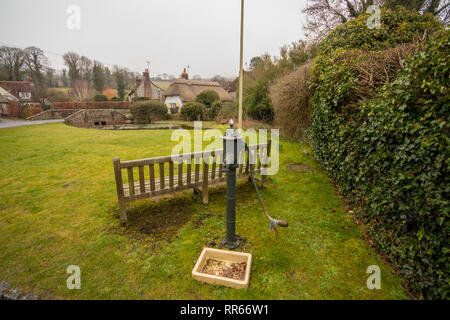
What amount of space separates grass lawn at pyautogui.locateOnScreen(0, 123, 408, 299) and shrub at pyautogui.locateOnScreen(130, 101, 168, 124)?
17.7 metres

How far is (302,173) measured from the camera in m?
6.52

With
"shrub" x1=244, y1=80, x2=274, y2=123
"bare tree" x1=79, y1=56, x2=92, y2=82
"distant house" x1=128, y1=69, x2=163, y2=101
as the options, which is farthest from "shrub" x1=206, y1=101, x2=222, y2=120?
"bare tree" x1=79, y1=56, x2=92, y2=82

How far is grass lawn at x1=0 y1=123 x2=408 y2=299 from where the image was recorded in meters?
2.58

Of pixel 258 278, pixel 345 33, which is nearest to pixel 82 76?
pixel 345 33

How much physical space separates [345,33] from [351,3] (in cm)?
1140

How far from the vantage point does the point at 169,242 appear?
11.1ft

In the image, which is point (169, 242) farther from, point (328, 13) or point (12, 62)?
point (12, 62)

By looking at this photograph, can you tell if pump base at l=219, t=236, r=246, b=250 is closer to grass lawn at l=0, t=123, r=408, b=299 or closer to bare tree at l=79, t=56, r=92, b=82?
grass lawn at l=0, t=123, r=408, b=299

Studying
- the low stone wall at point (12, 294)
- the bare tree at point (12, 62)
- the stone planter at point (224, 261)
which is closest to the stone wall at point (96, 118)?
the low stone wall at point (12, 294)

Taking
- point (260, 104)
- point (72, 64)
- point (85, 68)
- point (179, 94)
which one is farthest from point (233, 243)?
point (85, 68)

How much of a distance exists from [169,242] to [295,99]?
7.66m

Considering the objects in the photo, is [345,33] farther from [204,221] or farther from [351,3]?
[351,3]

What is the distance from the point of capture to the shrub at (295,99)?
27.8ft

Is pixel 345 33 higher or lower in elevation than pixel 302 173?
higher
